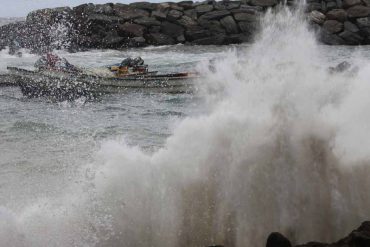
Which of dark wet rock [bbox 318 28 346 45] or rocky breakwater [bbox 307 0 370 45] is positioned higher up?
rocky breakwater [bbox 307 0 370 45]

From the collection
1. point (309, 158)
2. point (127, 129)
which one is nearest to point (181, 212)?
point (309, 158)

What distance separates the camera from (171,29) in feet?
108

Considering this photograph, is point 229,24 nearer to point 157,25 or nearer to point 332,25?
point 157,25

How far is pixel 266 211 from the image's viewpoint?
20.0 feet

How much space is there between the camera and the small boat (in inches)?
704

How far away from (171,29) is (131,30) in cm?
233

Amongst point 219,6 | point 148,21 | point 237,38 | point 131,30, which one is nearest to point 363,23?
point 237,38

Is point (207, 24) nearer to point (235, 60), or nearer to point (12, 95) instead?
point (12, 95)

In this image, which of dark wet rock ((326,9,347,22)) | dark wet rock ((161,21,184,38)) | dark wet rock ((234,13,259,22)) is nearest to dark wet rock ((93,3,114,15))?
dark wet rock ((161,21,184,38))

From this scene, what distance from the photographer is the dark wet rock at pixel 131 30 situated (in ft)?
108

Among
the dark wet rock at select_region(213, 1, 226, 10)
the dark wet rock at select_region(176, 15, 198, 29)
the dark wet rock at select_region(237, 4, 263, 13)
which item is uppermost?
the dark wet rock at select_region(213, 1, 226, 10)

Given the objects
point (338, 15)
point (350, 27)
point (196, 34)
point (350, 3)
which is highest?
point (350, 3)

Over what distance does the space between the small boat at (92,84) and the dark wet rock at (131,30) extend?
14.4 metres

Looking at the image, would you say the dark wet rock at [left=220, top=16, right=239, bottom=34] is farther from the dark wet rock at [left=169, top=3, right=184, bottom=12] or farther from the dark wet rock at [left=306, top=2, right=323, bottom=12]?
the dark wet rock at [left=306, top=2, right=323, bottom=12]
